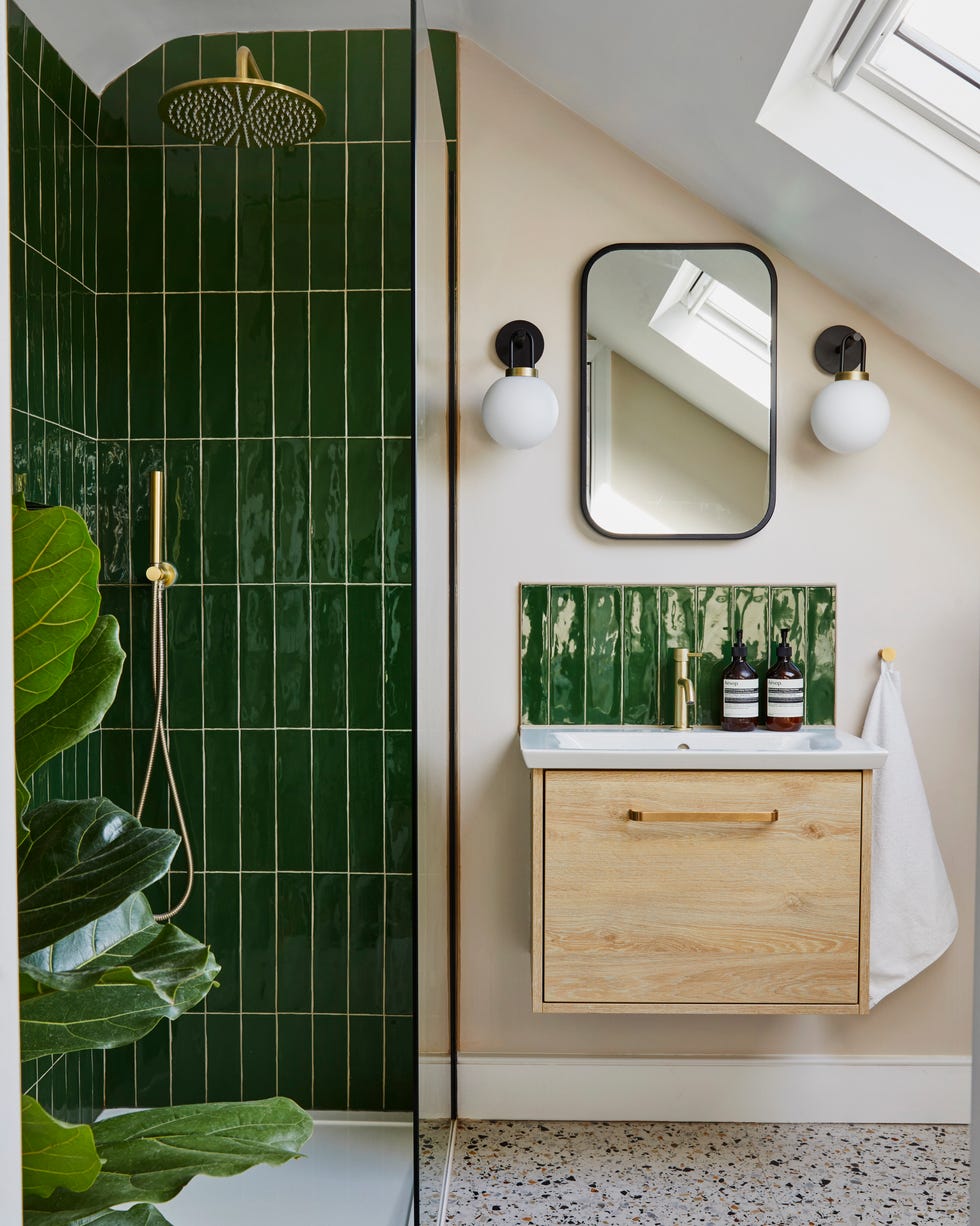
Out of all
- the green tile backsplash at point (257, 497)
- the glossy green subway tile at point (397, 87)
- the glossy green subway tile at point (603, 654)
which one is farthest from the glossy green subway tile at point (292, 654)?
the glossy green subway tile at point (603, 654)

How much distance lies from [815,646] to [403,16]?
5.30ft

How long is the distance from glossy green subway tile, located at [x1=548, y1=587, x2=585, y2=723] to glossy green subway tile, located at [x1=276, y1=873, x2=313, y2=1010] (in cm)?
113

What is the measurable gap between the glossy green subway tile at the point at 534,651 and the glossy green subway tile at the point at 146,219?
1373 millimetres

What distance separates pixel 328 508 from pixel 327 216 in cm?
39

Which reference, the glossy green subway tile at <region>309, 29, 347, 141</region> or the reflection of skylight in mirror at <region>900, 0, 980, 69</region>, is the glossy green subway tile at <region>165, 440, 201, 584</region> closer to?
the glossy green subway tile at <region>309, 29, 347, 141</region>

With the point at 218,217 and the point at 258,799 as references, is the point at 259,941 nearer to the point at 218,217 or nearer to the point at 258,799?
the point at 258,799

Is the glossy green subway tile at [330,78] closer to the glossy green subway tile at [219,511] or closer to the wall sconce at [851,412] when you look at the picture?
the glossy green subway tile at [219,511]

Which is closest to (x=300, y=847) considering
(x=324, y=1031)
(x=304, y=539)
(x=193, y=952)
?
(x=324, y=1031)

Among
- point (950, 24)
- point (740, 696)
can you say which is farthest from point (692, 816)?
point (950, 24)

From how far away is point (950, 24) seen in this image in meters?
1.83

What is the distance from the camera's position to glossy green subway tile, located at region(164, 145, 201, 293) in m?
1.22

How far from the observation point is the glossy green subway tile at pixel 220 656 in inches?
50.4

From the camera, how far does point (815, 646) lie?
2.43 meters

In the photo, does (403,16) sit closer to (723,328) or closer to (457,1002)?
(723,328)
